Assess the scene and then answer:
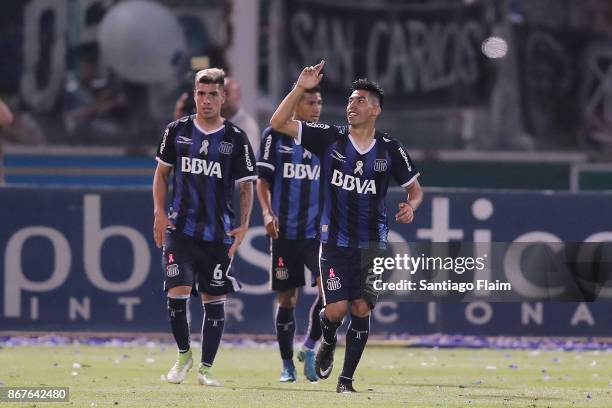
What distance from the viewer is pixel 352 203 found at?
36.2 feet

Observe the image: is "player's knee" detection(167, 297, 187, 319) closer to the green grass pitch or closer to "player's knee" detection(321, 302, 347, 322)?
the green grass pitch

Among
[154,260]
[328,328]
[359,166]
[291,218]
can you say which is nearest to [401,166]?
[359,166]

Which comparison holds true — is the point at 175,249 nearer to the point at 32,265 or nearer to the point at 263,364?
the point at 263,364

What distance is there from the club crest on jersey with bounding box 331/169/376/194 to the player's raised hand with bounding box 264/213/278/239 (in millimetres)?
1166

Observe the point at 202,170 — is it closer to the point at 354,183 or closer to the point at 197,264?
the point at 197,264

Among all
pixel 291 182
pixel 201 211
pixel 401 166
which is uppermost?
pixel 401 166

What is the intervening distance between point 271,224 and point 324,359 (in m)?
1.11

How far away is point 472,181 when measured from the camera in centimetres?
2303

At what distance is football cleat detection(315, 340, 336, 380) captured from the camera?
37.8 feet

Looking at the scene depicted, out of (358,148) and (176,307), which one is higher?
(358,148)

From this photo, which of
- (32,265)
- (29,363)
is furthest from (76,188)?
(29,363)
